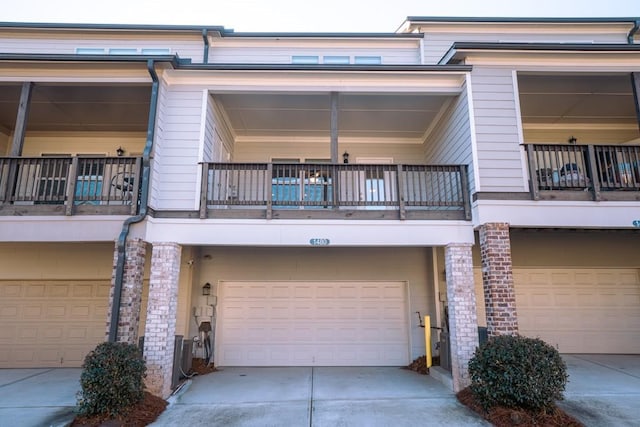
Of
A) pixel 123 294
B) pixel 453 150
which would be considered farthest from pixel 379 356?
pixel 123 294

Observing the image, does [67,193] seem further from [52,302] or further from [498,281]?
[498,281]

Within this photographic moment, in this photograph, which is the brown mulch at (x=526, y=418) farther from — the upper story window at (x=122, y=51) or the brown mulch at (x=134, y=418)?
the upper story window at (x=122, y=51)

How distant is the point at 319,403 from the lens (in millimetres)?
6062

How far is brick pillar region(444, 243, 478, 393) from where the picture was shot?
6.52 metres

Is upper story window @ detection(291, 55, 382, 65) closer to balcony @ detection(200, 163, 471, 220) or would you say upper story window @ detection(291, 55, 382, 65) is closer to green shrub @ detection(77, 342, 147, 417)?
balcony @ detection(200, 163, 471, 220)

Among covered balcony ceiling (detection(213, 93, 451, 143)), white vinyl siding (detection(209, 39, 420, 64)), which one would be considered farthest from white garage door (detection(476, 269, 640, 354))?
white vinyl siding (detection(209, 39, 420, 64))

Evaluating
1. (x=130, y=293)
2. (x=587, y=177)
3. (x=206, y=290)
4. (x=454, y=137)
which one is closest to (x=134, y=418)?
(x=130, y=293)

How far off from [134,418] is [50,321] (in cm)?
492

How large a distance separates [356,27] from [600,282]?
9338mm

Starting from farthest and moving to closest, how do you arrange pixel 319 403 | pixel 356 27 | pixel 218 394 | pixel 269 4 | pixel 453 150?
pixel 269 4 < pixel 356 27 < pixel 453 150 < pixel 218 394 < pixel 319 403

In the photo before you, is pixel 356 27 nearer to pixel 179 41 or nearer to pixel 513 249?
pixel 179 41

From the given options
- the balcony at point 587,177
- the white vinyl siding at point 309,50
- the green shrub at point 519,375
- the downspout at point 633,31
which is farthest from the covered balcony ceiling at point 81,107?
the downspout at point 633,31

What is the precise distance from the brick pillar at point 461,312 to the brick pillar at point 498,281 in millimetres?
287

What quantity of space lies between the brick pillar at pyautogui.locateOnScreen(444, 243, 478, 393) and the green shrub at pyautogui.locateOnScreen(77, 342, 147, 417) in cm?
518
